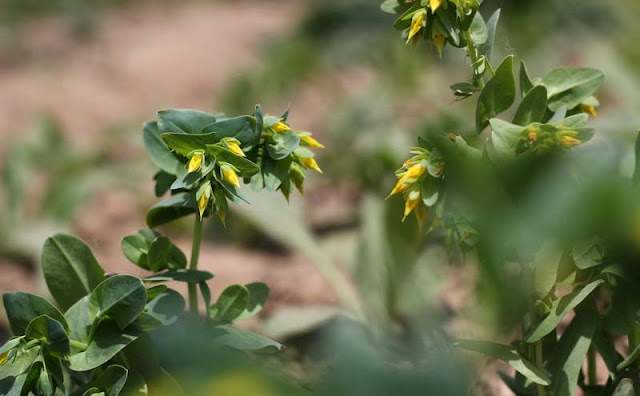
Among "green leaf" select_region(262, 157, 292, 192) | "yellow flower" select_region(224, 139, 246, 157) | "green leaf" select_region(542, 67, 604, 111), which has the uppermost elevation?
"green leaf" select_region(542, 67, 604, 111)

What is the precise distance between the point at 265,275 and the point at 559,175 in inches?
90.5

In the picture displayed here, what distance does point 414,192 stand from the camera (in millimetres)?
1290

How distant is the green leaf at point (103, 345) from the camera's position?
1251mm

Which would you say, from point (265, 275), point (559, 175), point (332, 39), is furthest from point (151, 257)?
point (332, 39)

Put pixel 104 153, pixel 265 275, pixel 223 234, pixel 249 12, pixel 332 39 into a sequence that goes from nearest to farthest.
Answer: pixel 265 275
pixel 223 234
pixel 104 153
pixel 332 39
pixel 249 12

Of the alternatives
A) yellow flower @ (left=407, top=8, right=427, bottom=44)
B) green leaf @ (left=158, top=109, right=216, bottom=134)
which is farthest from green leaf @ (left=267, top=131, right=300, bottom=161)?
yellow flower @ (left=407, top=8, right=427, bottom=44)

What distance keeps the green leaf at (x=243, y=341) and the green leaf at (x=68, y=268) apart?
28cm

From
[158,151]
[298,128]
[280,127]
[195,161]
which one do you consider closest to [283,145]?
[280,127]

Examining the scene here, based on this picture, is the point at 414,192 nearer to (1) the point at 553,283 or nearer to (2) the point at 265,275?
(1) the point at 553,283

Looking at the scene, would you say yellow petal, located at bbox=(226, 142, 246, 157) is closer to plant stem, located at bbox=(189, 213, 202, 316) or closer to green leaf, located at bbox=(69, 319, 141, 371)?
plant stem, located at bbox=(189, 213, 202, 316)

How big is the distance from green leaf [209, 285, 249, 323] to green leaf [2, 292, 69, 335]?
249 millimetres

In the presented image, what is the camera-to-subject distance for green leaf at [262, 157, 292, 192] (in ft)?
4.27

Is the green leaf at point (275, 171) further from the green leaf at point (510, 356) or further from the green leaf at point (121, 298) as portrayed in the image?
the green leaf at point (510, 356)

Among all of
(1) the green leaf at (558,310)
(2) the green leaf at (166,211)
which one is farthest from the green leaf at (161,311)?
(1) the green leaf at (558,310)
